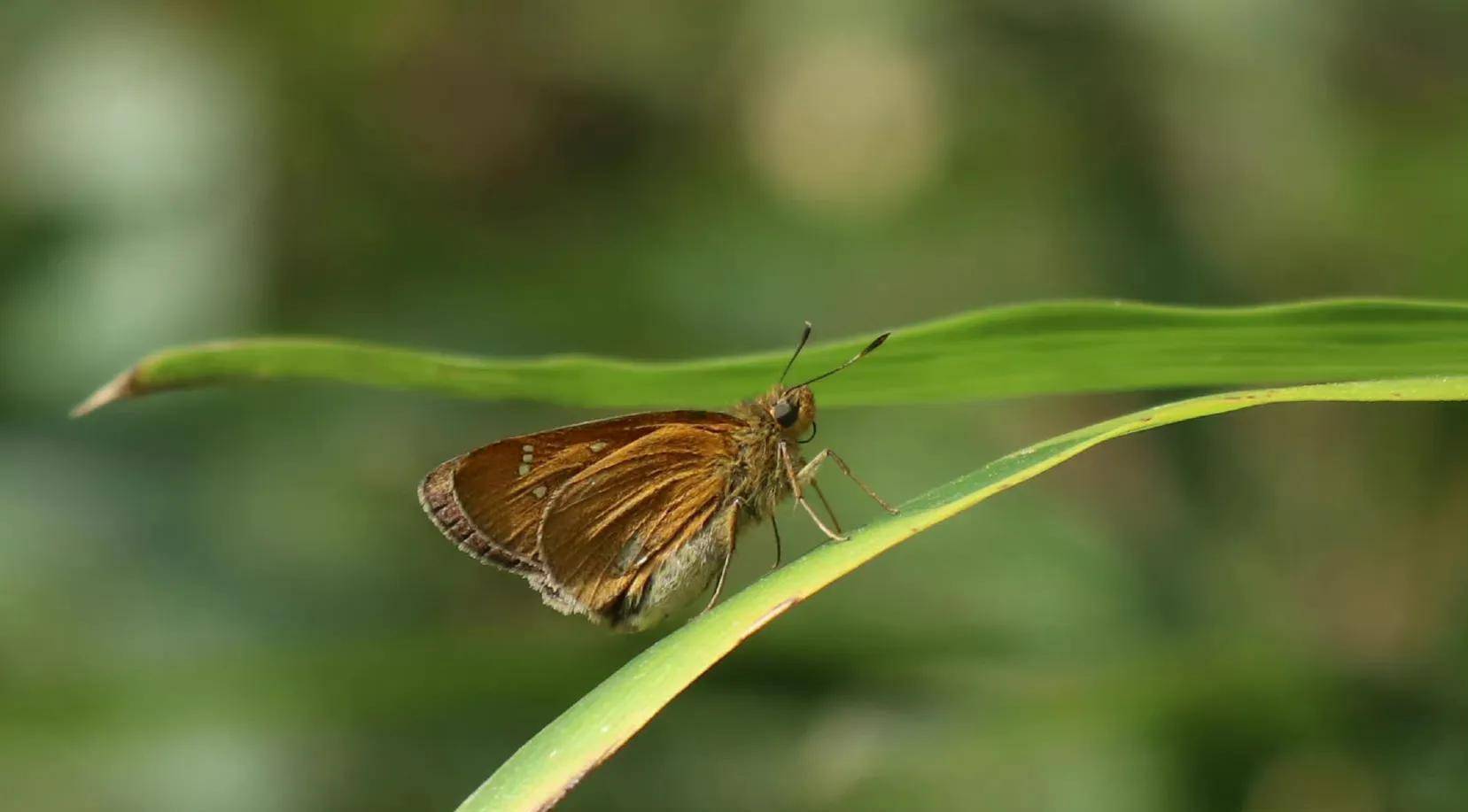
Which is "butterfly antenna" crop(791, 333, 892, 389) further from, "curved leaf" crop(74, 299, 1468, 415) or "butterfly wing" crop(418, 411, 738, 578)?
"butterfly wing" crop(418, 411, 738, 578)

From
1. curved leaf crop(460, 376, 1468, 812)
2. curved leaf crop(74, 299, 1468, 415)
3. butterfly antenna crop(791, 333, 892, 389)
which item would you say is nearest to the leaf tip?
curved leaf crop(74, 299, 1468, 415)

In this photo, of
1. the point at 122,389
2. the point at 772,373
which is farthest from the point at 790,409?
the point at 122,389

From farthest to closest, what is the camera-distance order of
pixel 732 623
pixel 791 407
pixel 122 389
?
pixel 791 407 → pixel 122 389 → pixel 732 623

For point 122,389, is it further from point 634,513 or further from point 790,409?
point 790,409

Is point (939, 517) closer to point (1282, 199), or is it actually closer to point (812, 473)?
point (812, 473)

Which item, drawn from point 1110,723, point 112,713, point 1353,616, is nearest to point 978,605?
point 1110,723

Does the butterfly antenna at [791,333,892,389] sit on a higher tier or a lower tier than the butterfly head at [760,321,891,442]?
higher
